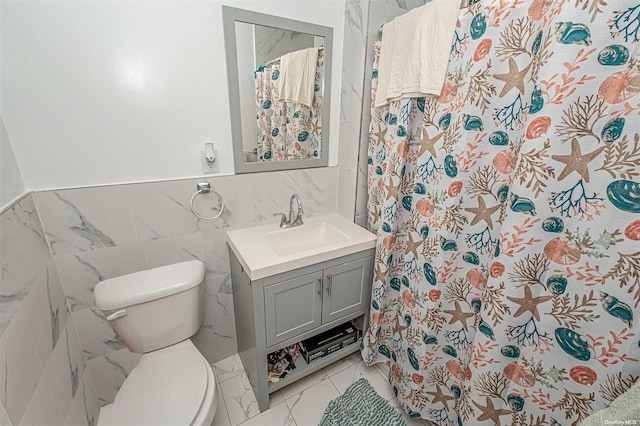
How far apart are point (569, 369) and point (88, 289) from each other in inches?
75.9

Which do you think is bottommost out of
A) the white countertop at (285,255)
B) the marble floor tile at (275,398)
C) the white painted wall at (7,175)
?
→ the marble floor tile at (275,398)

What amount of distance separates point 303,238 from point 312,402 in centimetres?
95

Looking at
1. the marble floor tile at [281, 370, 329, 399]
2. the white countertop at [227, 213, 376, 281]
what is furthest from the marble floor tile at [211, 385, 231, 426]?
the white countertop at [227, 213, 376, 281]

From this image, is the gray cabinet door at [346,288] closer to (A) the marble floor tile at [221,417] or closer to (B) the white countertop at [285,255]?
(B) the white countertop at [285,255]

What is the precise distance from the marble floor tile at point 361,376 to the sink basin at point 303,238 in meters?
0.84

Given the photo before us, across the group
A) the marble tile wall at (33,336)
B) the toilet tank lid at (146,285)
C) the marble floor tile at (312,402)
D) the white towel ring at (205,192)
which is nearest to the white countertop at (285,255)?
the white towel ring at (205,192)

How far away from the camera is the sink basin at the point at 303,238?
1531 mm

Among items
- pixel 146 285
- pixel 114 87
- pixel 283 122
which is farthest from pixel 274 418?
pixel 114 87

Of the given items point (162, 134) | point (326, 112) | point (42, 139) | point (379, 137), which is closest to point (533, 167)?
point (379, 137)

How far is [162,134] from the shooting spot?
4.04 feet

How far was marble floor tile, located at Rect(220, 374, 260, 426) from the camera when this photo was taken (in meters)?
1.41

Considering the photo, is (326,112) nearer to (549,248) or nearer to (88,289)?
(549,248)

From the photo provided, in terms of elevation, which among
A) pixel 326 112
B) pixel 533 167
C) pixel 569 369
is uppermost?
pixel 326 112

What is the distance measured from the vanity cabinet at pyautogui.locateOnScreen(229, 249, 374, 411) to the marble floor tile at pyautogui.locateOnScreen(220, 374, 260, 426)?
2.6 inches
